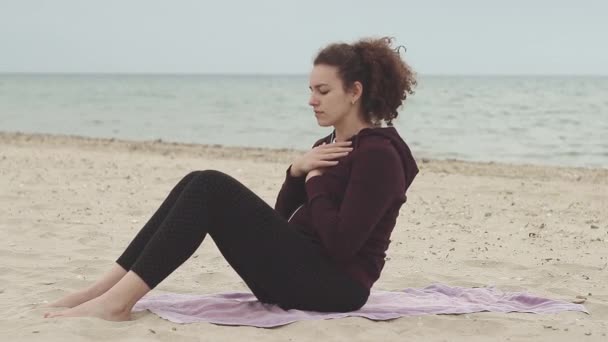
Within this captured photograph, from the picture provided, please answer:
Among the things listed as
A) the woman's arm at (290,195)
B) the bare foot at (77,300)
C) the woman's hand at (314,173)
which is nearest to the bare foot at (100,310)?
the bare foot at (77,300)

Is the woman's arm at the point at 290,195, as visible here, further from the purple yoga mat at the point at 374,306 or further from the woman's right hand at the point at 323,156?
the purple yoga mat at the point at 374,306

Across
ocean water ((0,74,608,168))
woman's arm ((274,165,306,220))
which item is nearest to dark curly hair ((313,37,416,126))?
woman's arm ((274,165,306,220))

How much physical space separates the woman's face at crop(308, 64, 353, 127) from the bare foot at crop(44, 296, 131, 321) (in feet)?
4.34

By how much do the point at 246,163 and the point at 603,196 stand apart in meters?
5.64

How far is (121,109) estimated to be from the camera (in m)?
35.2

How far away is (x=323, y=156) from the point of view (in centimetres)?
379

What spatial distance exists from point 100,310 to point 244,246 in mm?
728

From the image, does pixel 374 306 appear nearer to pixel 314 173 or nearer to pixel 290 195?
pixel 290 195

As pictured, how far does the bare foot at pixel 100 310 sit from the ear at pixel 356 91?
1.47 meters

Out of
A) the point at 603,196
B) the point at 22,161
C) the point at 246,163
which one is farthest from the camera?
the point at 246,163

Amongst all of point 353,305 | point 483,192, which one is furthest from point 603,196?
point 353,305

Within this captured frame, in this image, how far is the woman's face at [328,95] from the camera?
12.5 feet

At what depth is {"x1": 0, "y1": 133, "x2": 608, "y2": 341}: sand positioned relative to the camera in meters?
3.80

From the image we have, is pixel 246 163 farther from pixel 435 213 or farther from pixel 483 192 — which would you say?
pixel 435 213
